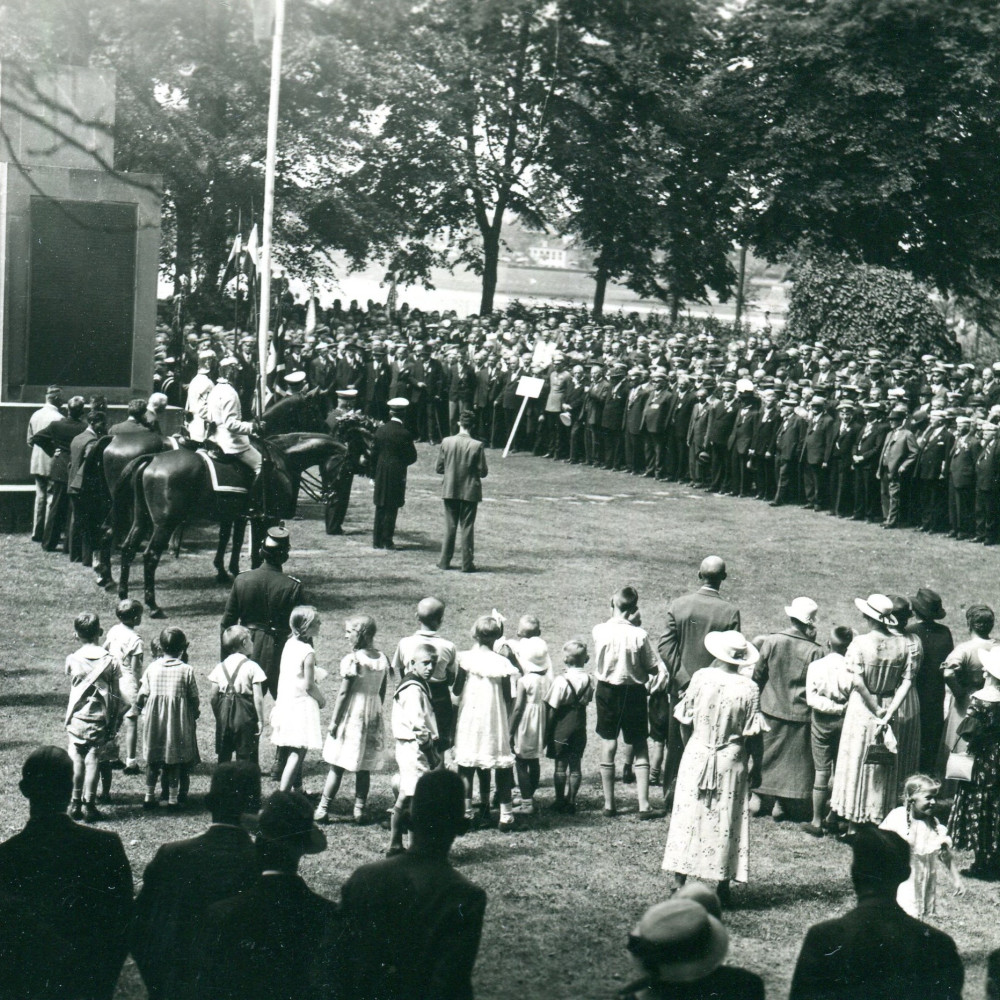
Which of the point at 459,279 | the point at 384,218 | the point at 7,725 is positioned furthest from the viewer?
the point at 459,279

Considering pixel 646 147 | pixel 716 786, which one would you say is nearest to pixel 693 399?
pixel 716 786

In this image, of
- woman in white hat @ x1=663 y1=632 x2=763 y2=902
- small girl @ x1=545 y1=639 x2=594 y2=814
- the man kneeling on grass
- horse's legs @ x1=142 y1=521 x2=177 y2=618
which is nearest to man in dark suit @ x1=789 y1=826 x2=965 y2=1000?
woman in white hat @ x1=663 y1=632 x2=763 y2=902

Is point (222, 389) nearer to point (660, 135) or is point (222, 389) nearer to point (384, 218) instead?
point (384, 218)

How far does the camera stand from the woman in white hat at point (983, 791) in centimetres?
900

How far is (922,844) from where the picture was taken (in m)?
7.84

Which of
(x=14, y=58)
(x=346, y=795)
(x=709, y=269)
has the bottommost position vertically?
(x=346, y=795)

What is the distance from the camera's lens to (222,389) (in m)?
15.7

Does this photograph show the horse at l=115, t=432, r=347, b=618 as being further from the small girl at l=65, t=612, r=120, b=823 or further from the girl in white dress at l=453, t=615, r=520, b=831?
the girl in white dress at l=453, t=615, r=520, b=831

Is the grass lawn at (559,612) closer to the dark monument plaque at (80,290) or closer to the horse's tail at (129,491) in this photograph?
the horse's tail at (129,491)

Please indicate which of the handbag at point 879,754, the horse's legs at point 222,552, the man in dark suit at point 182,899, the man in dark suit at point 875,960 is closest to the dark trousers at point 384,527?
the horse's legs at point 222,552

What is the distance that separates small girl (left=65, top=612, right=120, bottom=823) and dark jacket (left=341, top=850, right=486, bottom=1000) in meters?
5.03

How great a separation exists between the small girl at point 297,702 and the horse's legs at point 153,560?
223 inches

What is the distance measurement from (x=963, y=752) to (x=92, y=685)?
226 inches

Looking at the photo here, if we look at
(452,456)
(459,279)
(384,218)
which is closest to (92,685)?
(452,456)
